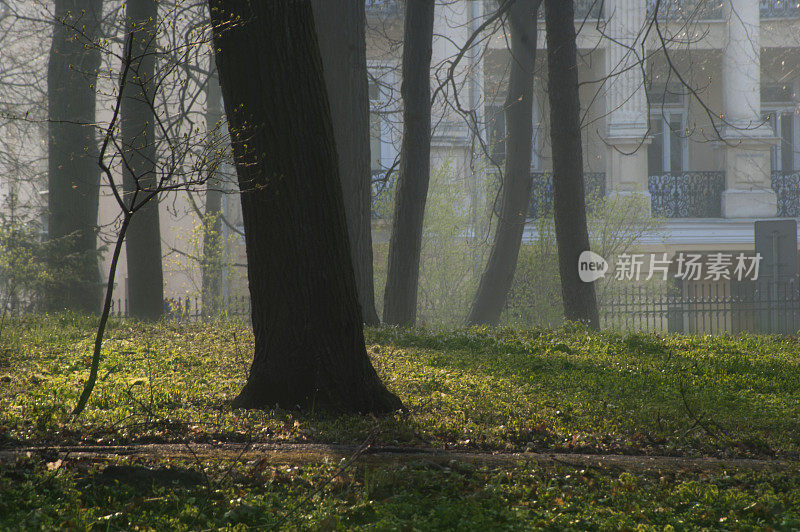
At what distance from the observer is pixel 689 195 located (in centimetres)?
2077

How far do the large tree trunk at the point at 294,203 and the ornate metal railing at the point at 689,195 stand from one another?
57.3ft

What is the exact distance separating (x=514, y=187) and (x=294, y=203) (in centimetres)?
952

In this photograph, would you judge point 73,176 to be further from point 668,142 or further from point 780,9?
point 780,9

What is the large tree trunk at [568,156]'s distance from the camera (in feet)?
33.9

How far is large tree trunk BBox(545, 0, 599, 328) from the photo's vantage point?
406 inches

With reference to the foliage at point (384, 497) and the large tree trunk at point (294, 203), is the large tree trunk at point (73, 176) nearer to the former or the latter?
the large tree trunk at point (294, 203)

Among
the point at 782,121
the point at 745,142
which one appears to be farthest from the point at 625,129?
the point at 782,121

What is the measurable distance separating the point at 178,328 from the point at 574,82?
21.8 feet

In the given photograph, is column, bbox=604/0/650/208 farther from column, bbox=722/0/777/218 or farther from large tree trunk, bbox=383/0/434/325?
large tree trunk, bbox=383/0/434/325

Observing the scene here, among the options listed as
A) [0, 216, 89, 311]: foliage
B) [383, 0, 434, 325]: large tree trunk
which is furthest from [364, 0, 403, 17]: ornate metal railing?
[0, 216, 89, 311]: foliage

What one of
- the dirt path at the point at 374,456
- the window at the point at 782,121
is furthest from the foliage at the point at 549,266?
the dirt path at the point at 374,456

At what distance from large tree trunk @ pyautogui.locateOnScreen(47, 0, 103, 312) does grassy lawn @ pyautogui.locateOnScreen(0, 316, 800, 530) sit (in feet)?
13.0

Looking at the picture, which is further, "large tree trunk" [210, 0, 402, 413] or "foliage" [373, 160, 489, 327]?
"foliage" [373, 160, 489, 327]

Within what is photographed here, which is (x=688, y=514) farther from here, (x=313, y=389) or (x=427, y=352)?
(x=427, y=352)
